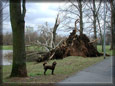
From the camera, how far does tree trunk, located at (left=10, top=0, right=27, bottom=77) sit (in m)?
7.89

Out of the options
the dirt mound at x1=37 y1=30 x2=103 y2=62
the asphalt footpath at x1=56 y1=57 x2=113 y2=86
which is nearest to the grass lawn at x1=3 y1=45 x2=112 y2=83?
the asphalt footpath at x1=56 y1=57 x2=113 y2=86

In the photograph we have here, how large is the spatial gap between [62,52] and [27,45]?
4187 millimetres

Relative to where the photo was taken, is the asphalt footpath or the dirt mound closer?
the asphalt footpath

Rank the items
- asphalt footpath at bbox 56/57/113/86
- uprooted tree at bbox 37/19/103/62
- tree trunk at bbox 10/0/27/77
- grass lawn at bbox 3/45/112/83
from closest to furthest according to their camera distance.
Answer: asphalt footpath at bbox 56/57/113/86, grass lawn at bbox 3/45/112/83, tree trunk at bbox 10/0/27/77, uprooted tree at bbox 37/19/103/62

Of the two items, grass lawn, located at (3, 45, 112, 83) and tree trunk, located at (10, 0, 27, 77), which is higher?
tree trunk, located at (10, 0, 27, 77)

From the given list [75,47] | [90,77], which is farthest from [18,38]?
[75,47]

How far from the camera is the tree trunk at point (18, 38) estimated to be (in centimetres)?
789

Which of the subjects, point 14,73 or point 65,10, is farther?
point 65,10

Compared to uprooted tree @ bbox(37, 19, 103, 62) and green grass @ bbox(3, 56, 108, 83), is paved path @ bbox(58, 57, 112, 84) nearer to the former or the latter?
green grass @ bbox(3, 56, 108, 83)

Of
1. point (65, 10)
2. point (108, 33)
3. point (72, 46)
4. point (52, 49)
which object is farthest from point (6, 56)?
point (108, 33)

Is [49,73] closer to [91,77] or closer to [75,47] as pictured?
[91,77]

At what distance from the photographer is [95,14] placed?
30672mm

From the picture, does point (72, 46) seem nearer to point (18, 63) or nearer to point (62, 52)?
point (62, 52)

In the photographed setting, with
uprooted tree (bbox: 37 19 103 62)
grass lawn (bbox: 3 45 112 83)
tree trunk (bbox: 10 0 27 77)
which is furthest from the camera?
uprooted tree (bbox: 37 19 103 62)
